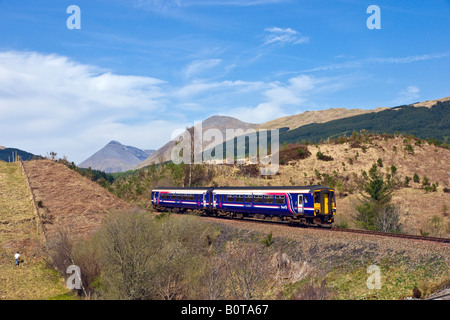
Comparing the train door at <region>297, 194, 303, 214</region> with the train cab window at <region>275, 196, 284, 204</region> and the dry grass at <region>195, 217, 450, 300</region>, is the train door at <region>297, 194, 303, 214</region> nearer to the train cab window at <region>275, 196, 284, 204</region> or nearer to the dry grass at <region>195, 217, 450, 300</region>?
the train cab window at <region>275, 196, 284, 204</region>

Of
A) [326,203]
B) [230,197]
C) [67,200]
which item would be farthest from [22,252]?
[326,203]

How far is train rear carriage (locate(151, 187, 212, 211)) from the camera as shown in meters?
40.0

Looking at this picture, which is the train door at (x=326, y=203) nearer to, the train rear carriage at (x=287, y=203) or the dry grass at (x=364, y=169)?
the train rear carriage at (x=287, y=203)

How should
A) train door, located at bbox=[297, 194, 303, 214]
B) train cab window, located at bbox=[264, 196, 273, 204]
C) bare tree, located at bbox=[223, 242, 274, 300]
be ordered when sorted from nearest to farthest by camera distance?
bare tree, located at bbox=[223, 242, 274, 300] → train door, located at bbox=[297, 194, 303, 214] → train cab window, located at bbox=[264, 196, 273, 204]

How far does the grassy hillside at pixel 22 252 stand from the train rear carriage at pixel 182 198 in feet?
46.7

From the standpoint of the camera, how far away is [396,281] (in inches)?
693

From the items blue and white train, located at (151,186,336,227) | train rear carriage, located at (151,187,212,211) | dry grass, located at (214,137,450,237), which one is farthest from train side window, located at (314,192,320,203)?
dry grass, located at (214,137,450,237)

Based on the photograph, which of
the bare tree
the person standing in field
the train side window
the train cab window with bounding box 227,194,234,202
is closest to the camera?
the bare tree

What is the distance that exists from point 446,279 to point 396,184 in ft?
145

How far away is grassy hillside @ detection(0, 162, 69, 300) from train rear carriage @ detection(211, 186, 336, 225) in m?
16.8

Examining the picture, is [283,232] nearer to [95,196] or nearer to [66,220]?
[66,220]

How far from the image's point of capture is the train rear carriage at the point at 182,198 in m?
40.0

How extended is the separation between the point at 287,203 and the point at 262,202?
10.4ft
